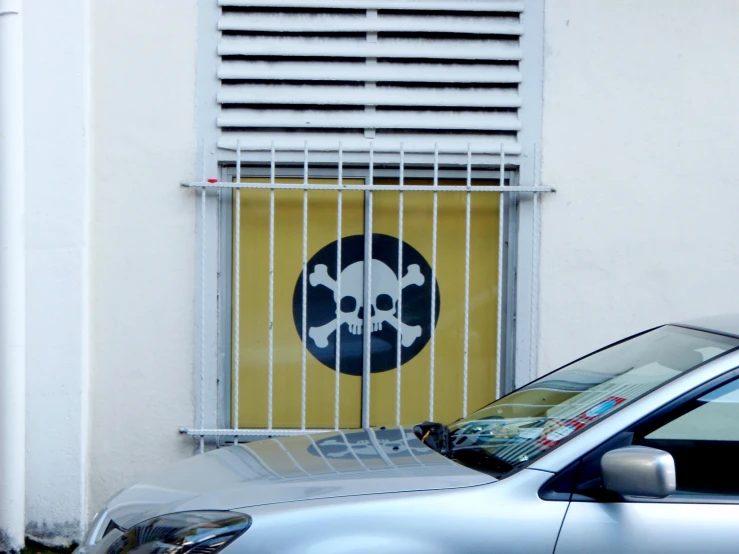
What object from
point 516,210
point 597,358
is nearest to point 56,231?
point 516,210

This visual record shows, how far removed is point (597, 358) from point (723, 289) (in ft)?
7.87

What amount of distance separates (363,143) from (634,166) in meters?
1.78

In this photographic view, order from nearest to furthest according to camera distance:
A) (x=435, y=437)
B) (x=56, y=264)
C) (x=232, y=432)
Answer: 1. (x=435, y=437)
2. (x=56, y=264)
3. (x=232, y=432)

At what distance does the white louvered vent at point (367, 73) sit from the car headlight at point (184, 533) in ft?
10.2

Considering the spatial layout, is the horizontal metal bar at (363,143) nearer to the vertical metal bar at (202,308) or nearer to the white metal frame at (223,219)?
the white metal frame at (223,219)

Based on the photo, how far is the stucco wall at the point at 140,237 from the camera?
5.44 m

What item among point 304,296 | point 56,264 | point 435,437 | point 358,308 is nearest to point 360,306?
point 358,308

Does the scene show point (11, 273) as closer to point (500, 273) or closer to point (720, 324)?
point (500, 273)

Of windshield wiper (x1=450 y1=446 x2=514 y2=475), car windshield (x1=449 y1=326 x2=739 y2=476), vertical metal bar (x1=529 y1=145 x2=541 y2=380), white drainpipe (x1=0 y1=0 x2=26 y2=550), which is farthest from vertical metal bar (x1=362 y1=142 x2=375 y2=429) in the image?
windshield wiper (x1=450 y1=446 x2=514 y2=475)

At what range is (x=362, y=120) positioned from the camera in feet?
18.2

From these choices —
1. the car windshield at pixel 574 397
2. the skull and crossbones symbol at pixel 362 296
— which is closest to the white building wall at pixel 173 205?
the skull and crossbones symbol at pixel 362 296

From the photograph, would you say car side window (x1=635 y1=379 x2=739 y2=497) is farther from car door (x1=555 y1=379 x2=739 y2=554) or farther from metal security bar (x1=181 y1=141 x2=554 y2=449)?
metal security bar (x1=181 y1=141 x2=554 y2=449)

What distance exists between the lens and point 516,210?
18.6 feet

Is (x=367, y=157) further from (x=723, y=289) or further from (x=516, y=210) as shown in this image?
(x=723, y=289)
